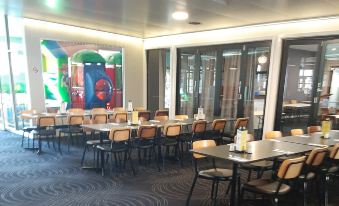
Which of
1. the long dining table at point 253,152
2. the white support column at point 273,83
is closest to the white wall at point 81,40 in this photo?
the white support column at point 273,83

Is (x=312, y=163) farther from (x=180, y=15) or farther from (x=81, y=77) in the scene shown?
(x=81, y=77)

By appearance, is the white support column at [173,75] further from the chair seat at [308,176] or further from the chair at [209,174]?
the chair seat at [308,176]

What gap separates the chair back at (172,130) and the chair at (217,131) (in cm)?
96

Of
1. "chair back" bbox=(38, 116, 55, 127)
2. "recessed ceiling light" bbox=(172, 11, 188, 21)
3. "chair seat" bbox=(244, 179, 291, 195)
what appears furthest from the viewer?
"chair back" bbox=(38, 116, 55, 127)

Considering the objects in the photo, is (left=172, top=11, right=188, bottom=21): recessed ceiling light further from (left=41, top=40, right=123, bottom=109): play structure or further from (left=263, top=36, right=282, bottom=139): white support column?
(left=41, top=40, right=123, bottom=109): play structure

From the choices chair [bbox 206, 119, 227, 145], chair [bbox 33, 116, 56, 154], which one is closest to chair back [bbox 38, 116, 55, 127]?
chair [bbox 33, 116, 56, 154]

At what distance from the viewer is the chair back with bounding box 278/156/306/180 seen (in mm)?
2736

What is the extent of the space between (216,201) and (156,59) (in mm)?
6985

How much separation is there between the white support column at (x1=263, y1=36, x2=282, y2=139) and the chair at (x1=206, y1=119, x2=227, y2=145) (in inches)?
55.1

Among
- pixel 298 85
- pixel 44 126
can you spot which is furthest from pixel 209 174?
pixel 298 85

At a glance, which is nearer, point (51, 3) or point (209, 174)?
point (209, 174)

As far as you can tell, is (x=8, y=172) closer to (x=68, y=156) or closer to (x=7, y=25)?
(x=68, y=156)

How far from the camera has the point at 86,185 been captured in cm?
411

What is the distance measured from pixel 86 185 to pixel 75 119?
238cm
